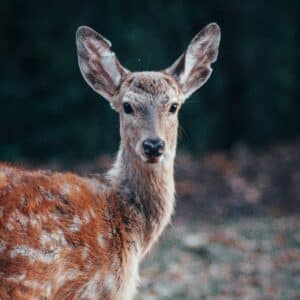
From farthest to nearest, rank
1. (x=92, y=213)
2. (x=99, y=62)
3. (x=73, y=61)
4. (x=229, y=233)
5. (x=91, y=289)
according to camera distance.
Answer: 1. (x=73, y=61)
2. (x=229, y=233)
3. (x=99, y=62)
4. (x=92, y=213)
5. (x=91, y=289)

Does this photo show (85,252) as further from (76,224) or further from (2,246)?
(2,246)

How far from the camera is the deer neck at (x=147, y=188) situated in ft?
21.1

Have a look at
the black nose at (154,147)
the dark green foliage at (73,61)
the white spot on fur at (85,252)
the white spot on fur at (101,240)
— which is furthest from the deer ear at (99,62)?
the dark green foliage at (73,61)

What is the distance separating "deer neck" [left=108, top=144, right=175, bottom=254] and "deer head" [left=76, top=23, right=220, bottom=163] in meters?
0.08

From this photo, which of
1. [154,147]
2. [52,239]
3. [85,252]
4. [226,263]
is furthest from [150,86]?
[226,263]

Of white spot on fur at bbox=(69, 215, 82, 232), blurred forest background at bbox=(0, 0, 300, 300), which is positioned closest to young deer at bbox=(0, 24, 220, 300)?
white spot on fur at bbox=(69, 215, 82, 232)

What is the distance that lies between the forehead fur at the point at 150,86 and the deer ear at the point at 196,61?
286 mm

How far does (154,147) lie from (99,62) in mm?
1176

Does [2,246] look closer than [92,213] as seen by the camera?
Yes

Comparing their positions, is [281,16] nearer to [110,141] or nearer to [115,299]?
[110,141]

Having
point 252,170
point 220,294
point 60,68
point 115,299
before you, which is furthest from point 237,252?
point 60,68

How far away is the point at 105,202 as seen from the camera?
6211mm

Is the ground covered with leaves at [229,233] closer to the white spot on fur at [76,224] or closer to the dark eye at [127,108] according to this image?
the dark eye at [127,108]

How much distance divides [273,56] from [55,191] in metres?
13.2
